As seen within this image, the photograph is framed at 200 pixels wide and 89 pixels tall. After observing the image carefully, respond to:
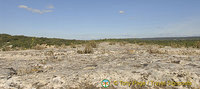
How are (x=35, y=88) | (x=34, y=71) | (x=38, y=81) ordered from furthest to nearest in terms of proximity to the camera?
(x=34, y=71) < (x=38, y=81) < (x=35, y=88)

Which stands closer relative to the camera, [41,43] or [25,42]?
[25,42]

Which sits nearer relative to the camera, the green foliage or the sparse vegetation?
the sparse vegetation

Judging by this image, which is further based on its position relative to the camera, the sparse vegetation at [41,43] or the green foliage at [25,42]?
the green foliage at [25,42]

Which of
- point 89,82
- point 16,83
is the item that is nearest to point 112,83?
point 89,82

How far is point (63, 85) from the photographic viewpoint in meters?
2.53

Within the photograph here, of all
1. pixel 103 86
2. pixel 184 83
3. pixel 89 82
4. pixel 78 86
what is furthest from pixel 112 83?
pixel 184 83

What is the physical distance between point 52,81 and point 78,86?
51cm

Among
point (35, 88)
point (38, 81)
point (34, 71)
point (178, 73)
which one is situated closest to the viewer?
point (35, 88)

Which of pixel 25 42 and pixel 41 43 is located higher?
pixel 25 42

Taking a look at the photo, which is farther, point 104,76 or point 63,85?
point 104,76

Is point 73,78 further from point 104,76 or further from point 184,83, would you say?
point 184,83

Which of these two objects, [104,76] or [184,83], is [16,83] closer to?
[104,76]

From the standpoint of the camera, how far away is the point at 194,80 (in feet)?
8.85

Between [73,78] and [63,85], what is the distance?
242 millimetres
